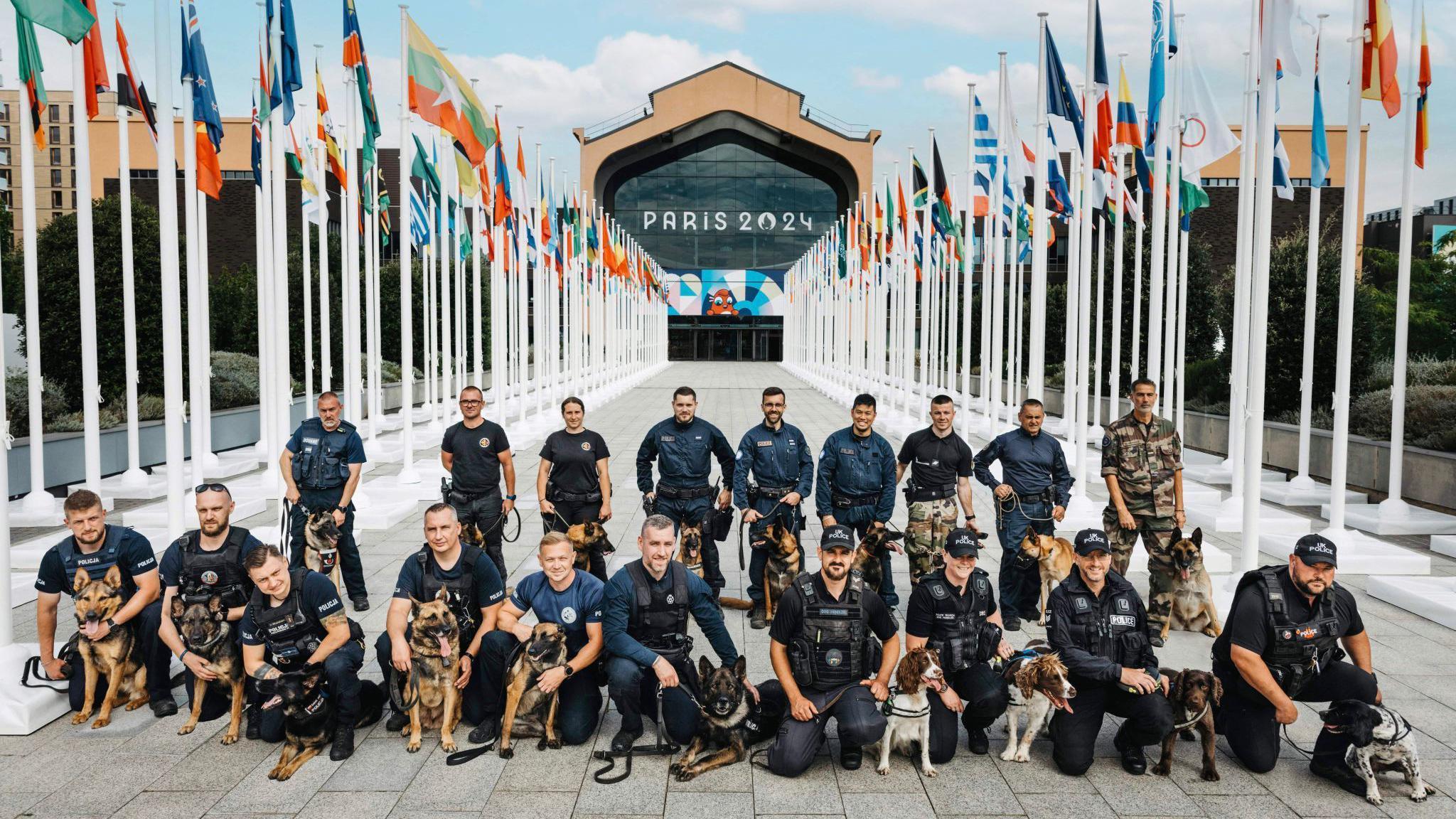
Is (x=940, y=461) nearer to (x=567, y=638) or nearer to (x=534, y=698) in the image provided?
(x=567, y=638)

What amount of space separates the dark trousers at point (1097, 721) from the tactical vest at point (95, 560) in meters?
5.66

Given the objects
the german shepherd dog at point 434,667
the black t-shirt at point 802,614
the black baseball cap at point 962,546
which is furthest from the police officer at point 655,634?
the black baseball cap at point 962,546

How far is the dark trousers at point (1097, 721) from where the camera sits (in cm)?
561

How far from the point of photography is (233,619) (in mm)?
6223

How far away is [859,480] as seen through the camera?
8.41 metres

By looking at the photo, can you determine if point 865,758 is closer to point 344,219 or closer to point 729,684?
point 729,684

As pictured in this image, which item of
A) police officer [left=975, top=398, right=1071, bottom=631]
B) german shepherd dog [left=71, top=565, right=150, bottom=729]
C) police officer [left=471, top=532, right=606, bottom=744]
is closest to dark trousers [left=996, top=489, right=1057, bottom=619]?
police officer [left=975, top=398, right=1071, bottom=631]

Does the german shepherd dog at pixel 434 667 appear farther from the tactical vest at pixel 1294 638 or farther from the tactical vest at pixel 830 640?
the tactical vest at pixel 1294 638

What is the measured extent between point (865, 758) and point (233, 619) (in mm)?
3809

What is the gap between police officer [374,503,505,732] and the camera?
608 cm

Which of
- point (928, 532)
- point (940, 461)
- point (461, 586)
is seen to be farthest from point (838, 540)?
point (940, 461)

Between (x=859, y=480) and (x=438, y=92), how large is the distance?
1032cm

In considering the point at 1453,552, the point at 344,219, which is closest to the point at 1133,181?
the point at 1453,552

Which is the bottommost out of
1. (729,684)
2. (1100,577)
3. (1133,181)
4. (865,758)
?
(865,758)
